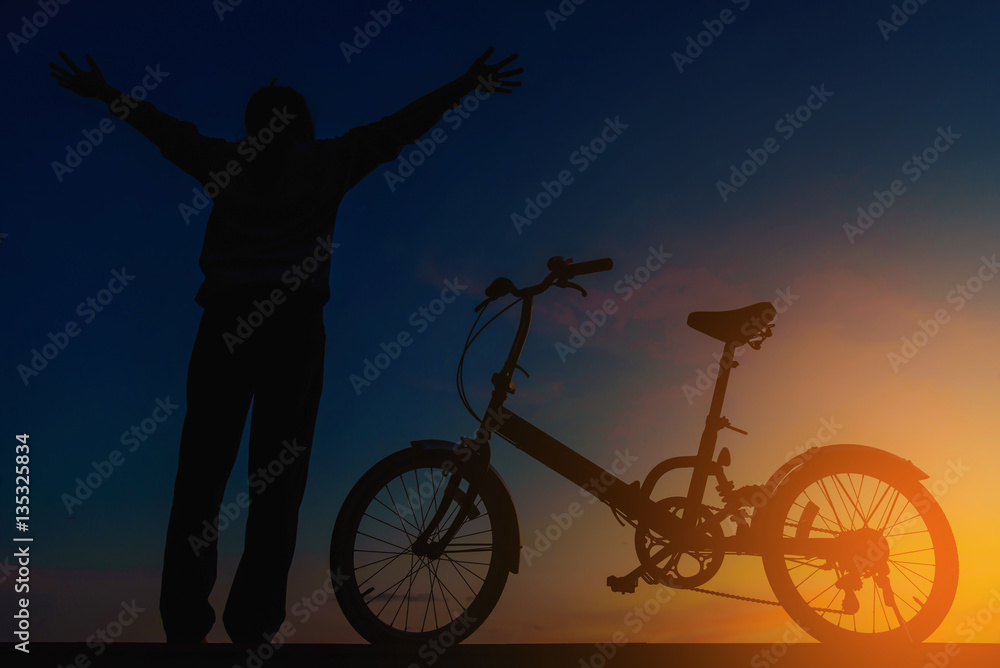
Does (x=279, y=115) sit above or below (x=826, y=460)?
below

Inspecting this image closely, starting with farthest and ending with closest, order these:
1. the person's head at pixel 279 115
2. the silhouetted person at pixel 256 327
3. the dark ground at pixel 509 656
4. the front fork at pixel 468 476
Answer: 1. the front fork at pixel 468 476
2. the person's head at pixel 279 115
3. the silhouetted person at pixel 256 327
4. the dark ground at pixel 509 656

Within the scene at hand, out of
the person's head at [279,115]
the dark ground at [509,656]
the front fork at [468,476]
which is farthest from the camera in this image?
the front fork at [468,476]

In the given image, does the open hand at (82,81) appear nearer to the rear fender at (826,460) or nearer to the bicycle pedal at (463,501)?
the bicycle pedal at (463,501)

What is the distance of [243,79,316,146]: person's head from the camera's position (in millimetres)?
3045

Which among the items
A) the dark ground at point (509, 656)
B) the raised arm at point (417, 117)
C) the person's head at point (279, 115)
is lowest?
the dark ground at point (509, 656)

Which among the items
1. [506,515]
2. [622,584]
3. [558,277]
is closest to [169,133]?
[558,277]

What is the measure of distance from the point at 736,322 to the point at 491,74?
181cm

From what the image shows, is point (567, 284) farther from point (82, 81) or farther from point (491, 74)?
point (82, 81)

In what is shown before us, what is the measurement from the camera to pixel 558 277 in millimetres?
3611

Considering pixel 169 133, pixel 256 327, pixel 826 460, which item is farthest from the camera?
pixel 826 460

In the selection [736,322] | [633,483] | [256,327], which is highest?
[736,322]

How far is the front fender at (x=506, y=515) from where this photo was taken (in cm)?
342

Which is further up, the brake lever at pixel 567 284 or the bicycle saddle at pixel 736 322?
the bicycle saddle at pixel 736 322

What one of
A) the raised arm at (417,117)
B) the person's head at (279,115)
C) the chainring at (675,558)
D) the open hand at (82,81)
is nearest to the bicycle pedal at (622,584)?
the chainring at (675,558)
